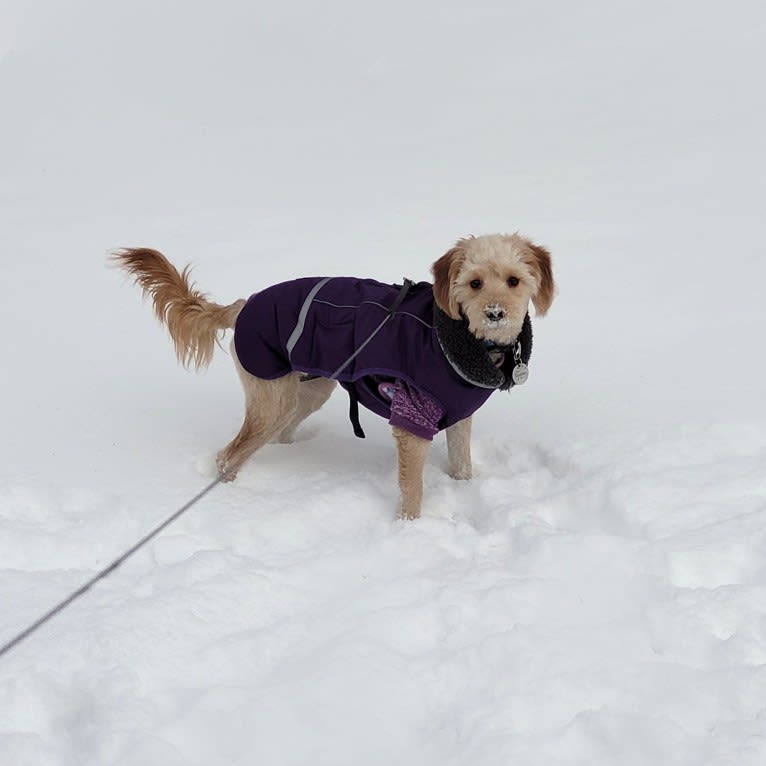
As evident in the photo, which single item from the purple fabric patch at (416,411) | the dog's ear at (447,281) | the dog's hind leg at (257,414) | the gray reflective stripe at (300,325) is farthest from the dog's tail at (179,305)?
the dog's ear at (447,281)

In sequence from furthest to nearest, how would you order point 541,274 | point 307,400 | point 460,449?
1. point 307,400
2. point 460,449
3. point 541,274

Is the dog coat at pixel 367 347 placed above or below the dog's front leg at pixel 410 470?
above

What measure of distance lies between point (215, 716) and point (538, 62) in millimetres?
10704

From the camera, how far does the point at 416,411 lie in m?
3.69

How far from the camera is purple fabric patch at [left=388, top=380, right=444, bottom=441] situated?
3.67 m

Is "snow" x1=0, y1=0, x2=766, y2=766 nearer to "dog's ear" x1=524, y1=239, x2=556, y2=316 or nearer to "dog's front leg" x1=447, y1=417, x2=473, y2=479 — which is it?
"dog's front leg" x1=447, y1=417, x2=473, y2=479

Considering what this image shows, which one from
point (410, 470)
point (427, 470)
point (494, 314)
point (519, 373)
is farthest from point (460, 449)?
point (494, 314)

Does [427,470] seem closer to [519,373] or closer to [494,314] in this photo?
[519,373]

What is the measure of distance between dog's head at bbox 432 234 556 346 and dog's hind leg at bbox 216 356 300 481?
1.04m

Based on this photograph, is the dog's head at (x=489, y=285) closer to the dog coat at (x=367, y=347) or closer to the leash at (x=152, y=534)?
the dog coat at (x=367, y=347)

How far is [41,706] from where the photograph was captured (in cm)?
251

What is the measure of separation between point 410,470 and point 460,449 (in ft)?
1.54

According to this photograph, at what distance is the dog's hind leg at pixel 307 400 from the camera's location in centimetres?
450

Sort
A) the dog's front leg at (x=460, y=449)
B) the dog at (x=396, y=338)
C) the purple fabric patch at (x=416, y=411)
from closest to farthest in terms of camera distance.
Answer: the dog at (x=396, y=338)
the purple fabric patch at (x=416, y=411)
the dog's front leg at (x=460, y=449)
